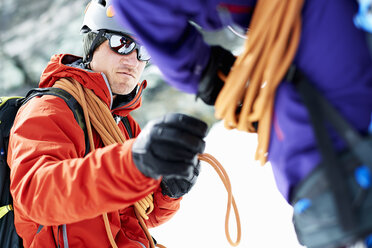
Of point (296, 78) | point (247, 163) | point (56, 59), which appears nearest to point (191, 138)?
point (296, 78)

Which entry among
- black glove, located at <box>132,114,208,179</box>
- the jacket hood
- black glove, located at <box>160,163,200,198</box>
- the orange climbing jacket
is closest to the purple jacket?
black glove, located at <box>132,114,208,179</box>

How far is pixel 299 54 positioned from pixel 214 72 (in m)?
0.25

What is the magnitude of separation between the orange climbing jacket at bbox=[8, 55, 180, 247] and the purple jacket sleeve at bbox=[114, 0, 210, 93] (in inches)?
11.6

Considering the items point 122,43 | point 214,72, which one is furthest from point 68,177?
point 122,43

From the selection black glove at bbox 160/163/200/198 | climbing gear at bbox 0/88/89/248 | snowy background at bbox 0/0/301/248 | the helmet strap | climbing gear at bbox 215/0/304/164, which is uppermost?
climbing gear at bbox 215/0/304/164

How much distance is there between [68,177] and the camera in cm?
117

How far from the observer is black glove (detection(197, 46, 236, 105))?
101 centimetres

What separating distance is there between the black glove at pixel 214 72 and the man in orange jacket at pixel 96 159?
9cm

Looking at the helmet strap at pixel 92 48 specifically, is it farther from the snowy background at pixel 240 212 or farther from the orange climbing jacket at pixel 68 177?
the snowy background at pixel 240 212

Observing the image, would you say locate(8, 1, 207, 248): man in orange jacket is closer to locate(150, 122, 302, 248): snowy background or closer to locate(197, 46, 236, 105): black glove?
locate(197, 46, 236, 105): black glove

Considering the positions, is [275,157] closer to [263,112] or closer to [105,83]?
[263,112]

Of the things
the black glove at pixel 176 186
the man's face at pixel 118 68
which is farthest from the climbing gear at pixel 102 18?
the black glove at pixel 176 186

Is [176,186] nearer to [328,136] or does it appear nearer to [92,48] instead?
[92,48]

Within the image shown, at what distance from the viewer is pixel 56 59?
1957 millimetres
